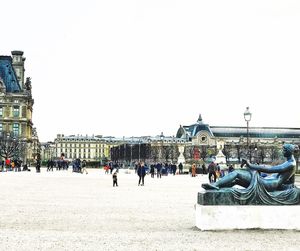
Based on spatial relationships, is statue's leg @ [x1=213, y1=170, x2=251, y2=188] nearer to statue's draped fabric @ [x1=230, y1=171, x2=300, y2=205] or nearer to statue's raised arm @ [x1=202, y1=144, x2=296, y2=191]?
statue's raised arm @ [x1=202, y1=144, x2=296, y2=191]

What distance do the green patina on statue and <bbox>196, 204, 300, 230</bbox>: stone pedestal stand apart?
0.12 metres

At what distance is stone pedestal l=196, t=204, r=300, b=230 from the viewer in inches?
413

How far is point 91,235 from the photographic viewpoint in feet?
32.2

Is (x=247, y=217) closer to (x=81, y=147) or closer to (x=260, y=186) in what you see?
(x=260, y=186)

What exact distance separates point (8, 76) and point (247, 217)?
284 ft

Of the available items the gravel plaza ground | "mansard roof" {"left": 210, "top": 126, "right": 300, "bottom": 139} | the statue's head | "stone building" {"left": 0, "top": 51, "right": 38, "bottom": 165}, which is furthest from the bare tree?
"mansard roof" {"left": 210, "top": 126, "right": 300, "bottom": 139}

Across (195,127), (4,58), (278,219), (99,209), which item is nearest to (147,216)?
(99,209)

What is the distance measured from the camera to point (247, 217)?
1060 cm

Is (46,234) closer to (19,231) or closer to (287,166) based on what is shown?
(19,231)

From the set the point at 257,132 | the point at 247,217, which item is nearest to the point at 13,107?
the point at 257,132

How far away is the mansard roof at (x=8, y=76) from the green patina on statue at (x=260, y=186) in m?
84.2

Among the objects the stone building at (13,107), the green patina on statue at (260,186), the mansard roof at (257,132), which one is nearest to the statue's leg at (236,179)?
the green patina on statue at (260,186)

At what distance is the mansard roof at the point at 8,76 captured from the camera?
92806 millimetres

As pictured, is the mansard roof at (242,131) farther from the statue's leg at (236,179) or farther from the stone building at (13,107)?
the statue's leg at (236,179)
